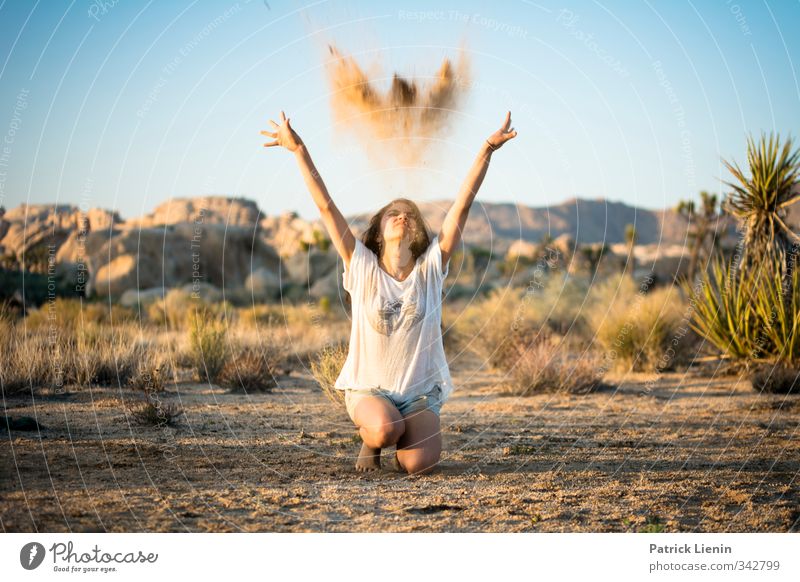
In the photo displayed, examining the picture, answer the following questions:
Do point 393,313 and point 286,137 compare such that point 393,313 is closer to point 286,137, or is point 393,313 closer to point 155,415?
point 286,137

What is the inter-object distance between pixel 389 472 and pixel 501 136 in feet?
9.88

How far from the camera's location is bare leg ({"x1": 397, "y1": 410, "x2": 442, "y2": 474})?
661 cm

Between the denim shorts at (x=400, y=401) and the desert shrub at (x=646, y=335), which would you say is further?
the desert shrub at (x=646, y=335)

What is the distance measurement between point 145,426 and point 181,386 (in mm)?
3572

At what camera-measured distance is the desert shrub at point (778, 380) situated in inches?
468

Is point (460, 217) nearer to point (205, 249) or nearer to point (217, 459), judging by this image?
point (217, 459)

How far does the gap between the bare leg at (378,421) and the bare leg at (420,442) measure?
0.43 feet

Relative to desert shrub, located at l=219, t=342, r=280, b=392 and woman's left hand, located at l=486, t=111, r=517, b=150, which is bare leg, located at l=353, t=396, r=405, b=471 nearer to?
woman's left hand, located at l=486, t=111, r=517, b=150

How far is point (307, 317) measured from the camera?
23.3 meters

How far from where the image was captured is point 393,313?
6625 millimetres

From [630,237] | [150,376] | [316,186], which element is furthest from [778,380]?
[630,237]

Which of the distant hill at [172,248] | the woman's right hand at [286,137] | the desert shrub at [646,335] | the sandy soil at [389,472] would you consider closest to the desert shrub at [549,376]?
the sandy soil at [389,472]

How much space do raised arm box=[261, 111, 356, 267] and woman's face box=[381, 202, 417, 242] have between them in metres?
0.35

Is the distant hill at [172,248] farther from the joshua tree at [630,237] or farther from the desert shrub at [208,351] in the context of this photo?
the desert shrub at [208,351]
